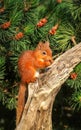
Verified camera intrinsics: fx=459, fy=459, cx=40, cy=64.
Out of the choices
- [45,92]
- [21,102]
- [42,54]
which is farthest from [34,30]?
[45,92]

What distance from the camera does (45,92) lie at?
2.81 metres

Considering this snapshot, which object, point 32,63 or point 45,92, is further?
point 32,63

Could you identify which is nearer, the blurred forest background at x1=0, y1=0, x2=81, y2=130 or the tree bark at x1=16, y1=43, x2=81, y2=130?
the tree bark at x1=16, y1=43, x2=81, y2=130

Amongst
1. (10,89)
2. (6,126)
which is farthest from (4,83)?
(6,126)

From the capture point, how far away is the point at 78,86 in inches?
140

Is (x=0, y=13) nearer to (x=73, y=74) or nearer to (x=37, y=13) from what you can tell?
(x=37, y=13)

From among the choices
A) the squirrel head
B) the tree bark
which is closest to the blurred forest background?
the squirrel head

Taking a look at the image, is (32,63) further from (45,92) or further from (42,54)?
(45,92)

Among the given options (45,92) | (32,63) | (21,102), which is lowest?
(21,102)

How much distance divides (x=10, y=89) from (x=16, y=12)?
2.29 feet

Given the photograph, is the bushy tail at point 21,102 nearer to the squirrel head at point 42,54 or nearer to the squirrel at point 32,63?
the squirrel at point 32,63

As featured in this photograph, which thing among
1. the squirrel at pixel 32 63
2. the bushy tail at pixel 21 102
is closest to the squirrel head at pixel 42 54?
the squirrel at pixel 32 63

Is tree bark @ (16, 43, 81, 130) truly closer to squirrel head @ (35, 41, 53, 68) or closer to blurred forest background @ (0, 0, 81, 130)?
squirrel head @ (35, 41, 53, 68)

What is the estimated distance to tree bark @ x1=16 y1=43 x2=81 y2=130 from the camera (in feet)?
9.25
